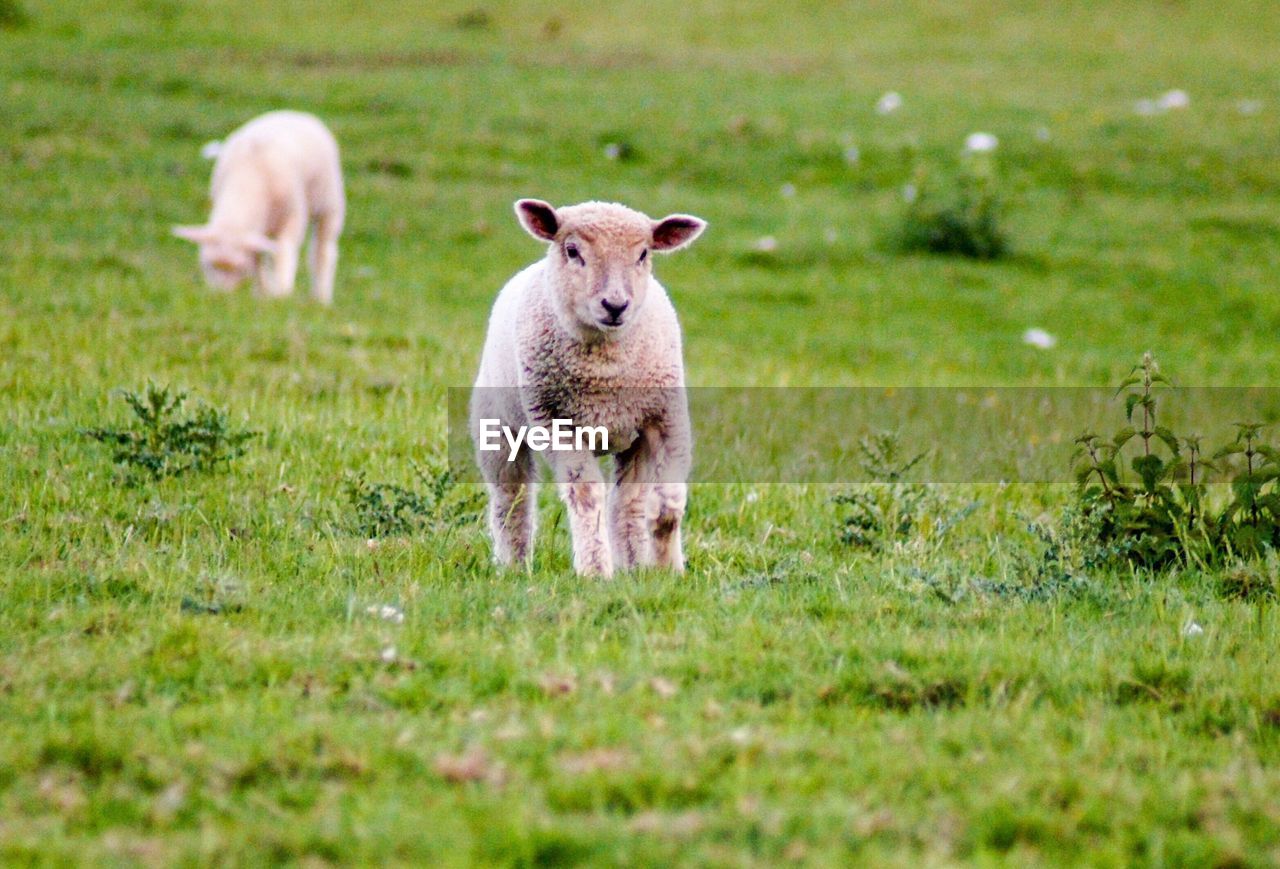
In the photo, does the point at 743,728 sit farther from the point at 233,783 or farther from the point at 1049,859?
the point at 233,783

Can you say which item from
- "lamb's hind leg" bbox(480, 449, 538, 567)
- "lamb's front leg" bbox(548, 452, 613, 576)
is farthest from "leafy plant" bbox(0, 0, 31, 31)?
"lamb's front leg" bbox(548, 452, 613, 576)

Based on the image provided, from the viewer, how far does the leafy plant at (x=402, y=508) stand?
6332 mm

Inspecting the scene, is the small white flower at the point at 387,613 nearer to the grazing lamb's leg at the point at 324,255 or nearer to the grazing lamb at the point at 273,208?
the grazing lamb at the point at 273,208

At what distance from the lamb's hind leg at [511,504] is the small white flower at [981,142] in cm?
1435

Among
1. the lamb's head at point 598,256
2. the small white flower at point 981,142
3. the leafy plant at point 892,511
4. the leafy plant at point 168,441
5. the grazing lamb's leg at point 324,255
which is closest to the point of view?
the lamb's head at point 598,256

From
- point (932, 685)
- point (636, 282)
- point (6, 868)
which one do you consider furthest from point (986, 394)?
point (6, 868)

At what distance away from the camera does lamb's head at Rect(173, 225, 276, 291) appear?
1374 centimetres

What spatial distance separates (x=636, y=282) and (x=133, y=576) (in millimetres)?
2205

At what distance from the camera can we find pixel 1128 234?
18297mm

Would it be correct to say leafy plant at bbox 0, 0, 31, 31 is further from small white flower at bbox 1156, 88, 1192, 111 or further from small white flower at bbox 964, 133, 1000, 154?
small white flower at bbox 1156, 88, 1192, 111

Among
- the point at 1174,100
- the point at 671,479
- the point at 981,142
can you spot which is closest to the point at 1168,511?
the point at 671,479

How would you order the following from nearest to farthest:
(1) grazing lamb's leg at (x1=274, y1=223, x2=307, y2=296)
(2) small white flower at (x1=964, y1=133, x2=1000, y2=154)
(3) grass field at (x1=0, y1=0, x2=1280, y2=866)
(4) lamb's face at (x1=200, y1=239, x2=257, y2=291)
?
(3) grass field at (x1=0, y1=0, x2=1280, y2=866) < (4) lamb's face at (x1=200, y1=239, x2=257, y2=291) < (1) grazing lamb's leg at (x1=274, y1=223, x2=307, y2=296) < (2) small white flower at (x1=964, y1=133, x2=1000, y2=154)

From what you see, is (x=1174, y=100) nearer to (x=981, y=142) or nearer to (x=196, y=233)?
(x=981, y=142)

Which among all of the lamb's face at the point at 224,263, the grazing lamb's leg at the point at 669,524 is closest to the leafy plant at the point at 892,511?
the grazing lamb's leg at the point at 669,524
